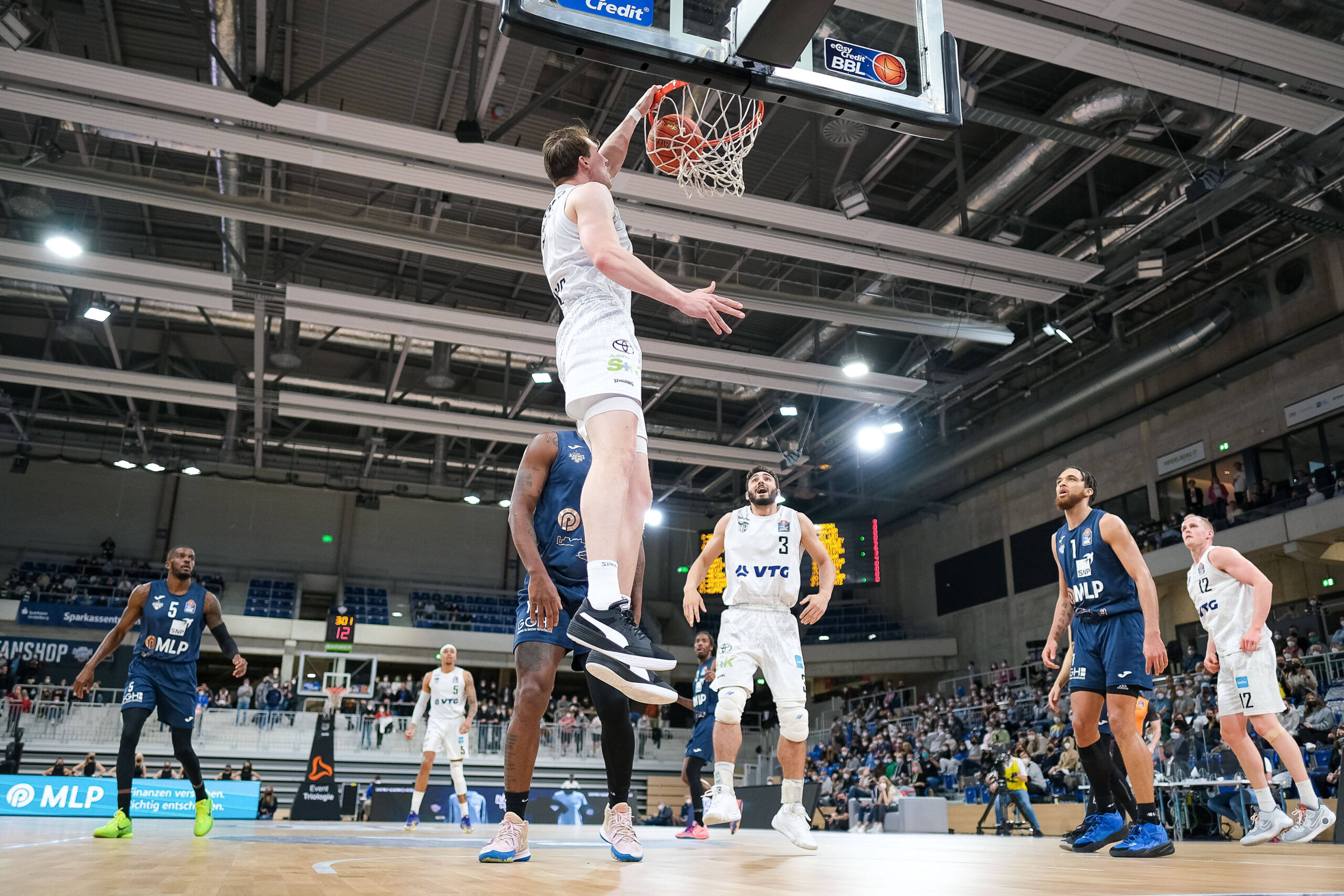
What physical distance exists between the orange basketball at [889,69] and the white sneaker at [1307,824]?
17.7 feet

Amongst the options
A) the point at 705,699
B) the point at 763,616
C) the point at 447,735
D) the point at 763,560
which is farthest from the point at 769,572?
the point at 447,735

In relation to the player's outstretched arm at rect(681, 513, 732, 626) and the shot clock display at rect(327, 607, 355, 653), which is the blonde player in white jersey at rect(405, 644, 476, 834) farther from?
the shot clock display at rect(327, 607, 355, 653)

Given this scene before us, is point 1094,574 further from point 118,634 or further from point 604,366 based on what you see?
point 118,634

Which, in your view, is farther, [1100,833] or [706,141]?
[706,141]

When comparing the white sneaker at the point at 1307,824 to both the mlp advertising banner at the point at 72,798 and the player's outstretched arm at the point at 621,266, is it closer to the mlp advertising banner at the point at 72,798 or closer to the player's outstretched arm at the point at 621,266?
the player's outstretched arm at the point at 621,266

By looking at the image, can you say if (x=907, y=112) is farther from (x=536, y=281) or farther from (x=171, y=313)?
(x=171, y=313)

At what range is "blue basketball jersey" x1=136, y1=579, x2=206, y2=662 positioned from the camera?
6.30 meters

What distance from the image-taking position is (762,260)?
55.8ft

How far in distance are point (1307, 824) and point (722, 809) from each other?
13.9 ft

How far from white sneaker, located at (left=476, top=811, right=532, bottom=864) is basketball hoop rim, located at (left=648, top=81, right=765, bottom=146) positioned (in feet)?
10.4

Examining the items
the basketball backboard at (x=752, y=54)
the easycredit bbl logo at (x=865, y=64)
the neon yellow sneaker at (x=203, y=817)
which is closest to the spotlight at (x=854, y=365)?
the basketball backboard at (x=752, y=54)

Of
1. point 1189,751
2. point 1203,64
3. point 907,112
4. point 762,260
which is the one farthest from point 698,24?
point 762,260

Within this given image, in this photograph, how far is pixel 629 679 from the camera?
3062mm

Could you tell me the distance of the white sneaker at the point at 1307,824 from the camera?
20.9 feet
